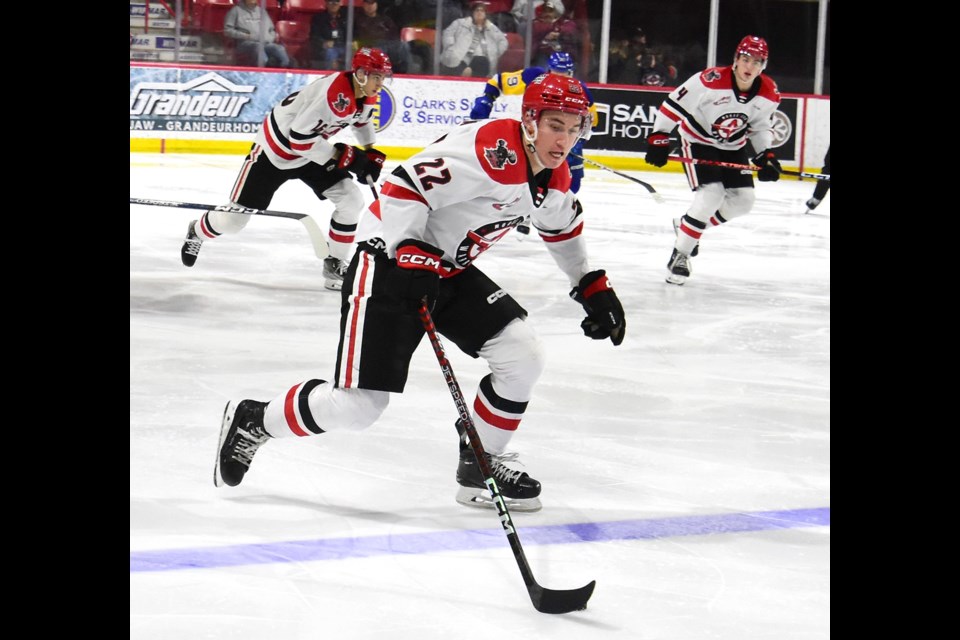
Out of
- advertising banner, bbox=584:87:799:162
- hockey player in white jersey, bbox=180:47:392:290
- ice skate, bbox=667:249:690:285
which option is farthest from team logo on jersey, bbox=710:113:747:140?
advertising banner, bbox=584:87:799:162

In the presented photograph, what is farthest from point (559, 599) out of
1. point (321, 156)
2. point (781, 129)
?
point (781, 129)

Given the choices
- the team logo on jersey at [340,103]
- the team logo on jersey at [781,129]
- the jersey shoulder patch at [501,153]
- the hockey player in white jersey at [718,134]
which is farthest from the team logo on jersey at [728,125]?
the team logo on jersey at [781,129]

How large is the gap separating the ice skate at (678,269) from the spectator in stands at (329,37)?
5.84 meters

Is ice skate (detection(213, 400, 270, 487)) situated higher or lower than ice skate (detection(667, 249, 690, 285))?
lower

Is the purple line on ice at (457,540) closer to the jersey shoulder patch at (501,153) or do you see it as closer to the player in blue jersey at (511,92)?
the jersey shoulder patch at (501,153)

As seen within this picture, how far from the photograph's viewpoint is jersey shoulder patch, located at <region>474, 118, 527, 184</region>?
8.21 feet

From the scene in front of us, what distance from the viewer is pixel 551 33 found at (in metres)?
11.5

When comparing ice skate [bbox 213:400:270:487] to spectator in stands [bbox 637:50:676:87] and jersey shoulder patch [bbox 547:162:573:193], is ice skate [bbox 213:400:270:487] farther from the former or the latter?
spectator in stands [bbox 637:50:676:87]

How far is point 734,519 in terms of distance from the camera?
8.74ft

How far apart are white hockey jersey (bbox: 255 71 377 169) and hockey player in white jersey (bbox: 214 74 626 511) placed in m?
2.49

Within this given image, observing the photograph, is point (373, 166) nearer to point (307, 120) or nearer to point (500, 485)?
point (307, 120)

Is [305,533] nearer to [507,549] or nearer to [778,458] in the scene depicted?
[507,549]

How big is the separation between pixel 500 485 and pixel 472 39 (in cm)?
878
